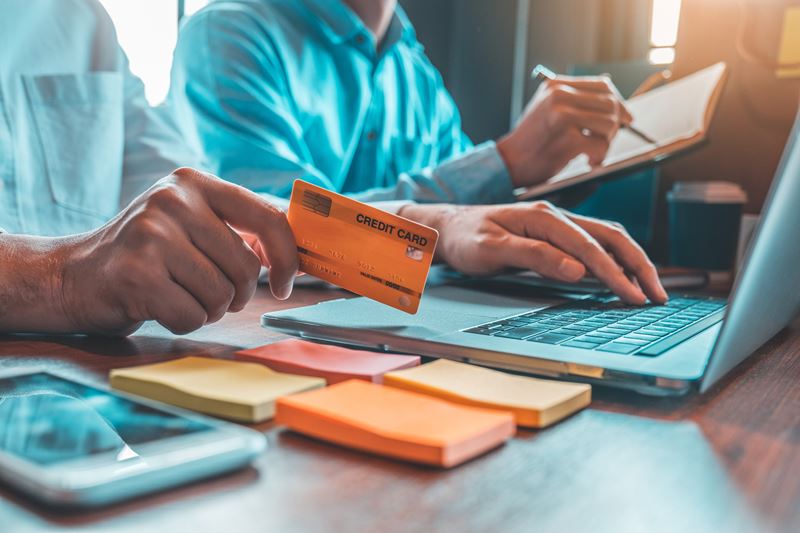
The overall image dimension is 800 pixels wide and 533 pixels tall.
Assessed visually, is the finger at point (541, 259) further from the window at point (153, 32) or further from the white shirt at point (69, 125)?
the window at point (153, 32)

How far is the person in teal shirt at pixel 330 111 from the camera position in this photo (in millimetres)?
1235

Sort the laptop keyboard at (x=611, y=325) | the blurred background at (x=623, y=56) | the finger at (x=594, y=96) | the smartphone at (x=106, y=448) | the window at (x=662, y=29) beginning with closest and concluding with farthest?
the smartphone at (x=106, y=448) → the laptop keyboard at (x=611, y=325) → the finger at (x=594, y=96) → the blurred background at (x=623, y=56) → the window at (x=662, y=29)

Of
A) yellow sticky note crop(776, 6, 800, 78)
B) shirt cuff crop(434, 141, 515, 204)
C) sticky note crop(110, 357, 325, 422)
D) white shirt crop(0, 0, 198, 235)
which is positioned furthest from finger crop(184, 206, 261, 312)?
yellow sticky note crop(776, 6, 800, 78)

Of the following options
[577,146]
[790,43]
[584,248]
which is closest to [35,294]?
[584,248]

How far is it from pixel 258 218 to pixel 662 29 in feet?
5.25

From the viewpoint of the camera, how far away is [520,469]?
321mm

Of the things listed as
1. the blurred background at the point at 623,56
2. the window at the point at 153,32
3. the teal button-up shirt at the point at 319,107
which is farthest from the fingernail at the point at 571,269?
the window at the point at 153,32

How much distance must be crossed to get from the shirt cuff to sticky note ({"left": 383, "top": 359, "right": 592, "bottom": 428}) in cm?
85

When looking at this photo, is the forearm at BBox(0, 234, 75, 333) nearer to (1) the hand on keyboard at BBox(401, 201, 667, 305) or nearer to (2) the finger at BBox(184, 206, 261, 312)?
(2) the finger at BBox(184, 206, 261, 312)

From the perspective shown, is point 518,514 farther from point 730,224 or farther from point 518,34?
point 518,34

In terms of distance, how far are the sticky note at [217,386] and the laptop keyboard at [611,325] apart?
171 millimetres

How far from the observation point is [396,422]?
1.10ft

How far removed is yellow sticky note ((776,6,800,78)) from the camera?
1.31 metres

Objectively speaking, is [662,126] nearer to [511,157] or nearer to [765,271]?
[511,157]
